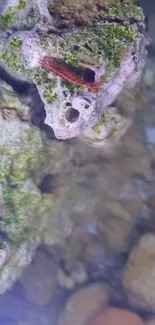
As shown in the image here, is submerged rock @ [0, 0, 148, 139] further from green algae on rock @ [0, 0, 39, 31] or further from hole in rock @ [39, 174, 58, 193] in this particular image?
hole in rock @ [39, 174, 58, 193]

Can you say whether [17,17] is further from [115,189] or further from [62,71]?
[115,189]

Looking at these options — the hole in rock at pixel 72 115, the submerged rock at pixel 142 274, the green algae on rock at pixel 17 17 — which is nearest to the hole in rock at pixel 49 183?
the submerged rock at pixel 142 274

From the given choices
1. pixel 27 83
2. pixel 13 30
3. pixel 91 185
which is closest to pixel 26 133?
pixel 27 83

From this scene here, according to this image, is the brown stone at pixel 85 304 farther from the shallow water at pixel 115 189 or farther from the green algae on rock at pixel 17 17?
the green algae on rock at pixel 17 17

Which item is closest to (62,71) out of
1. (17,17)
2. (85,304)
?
(17,17)

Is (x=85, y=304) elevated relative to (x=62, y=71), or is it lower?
lower

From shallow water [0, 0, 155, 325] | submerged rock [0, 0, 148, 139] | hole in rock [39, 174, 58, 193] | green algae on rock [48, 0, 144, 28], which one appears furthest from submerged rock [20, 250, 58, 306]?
green algae on rock [48, 0, 144, 28]

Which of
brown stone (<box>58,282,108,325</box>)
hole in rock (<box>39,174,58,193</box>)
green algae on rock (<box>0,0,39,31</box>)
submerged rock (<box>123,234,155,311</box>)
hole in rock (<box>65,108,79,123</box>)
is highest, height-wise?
green algae on rock (<box>0,0,39,31</box>)
